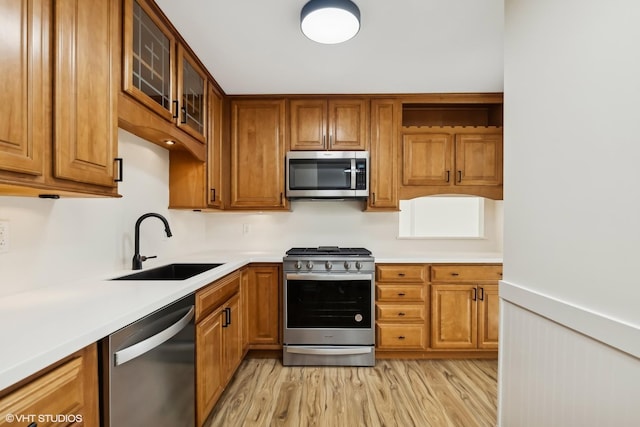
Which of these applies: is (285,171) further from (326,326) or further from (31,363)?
(31,363)

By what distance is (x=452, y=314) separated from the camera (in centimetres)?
251

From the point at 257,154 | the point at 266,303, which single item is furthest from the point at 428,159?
the point at 266,303

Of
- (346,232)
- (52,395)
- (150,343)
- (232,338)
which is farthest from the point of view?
(346,232)

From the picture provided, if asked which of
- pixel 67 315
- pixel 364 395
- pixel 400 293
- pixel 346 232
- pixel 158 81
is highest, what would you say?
pixel 158 81

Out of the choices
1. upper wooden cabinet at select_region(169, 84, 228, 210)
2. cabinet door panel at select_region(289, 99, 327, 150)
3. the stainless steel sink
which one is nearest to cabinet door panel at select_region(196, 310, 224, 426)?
the stainless steel sink

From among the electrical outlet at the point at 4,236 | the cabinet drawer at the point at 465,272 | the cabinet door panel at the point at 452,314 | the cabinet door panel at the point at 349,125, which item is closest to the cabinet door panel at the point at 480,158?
the cabinet drawer at the point at 465,272

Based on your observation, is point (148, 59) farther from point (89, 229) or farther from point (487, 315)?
point (487, 315)

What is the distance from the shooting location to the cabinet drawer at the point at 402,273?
8.23 ft

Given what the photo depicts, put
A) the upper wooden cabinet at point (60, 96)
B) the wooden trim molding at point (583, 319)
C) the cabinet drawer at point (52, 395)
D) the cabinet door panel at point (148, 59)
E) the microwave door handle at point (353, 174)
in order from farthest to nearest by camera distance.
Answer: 1. the microwave door handle at point (353, 174)
2. the cabinet door panel at point (148, 59)
3. the upper wooden cabinet at point (60, 96)
4. the wooden trim molding at point (583, 319)
5. the cabinet drawer at point (52, 395)

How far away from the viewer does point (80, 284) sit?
4.70 ft

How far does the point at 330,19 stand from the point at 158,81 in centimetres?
103

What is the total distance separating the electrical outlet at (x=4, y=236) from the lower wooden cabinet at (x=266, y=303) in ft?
5.07

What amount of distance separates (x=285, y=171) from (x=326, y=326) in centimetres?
144

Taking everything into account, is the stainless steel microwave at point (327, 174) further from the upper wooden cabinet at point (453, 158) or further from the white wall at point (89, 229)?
the white wall at point (89, 229)
